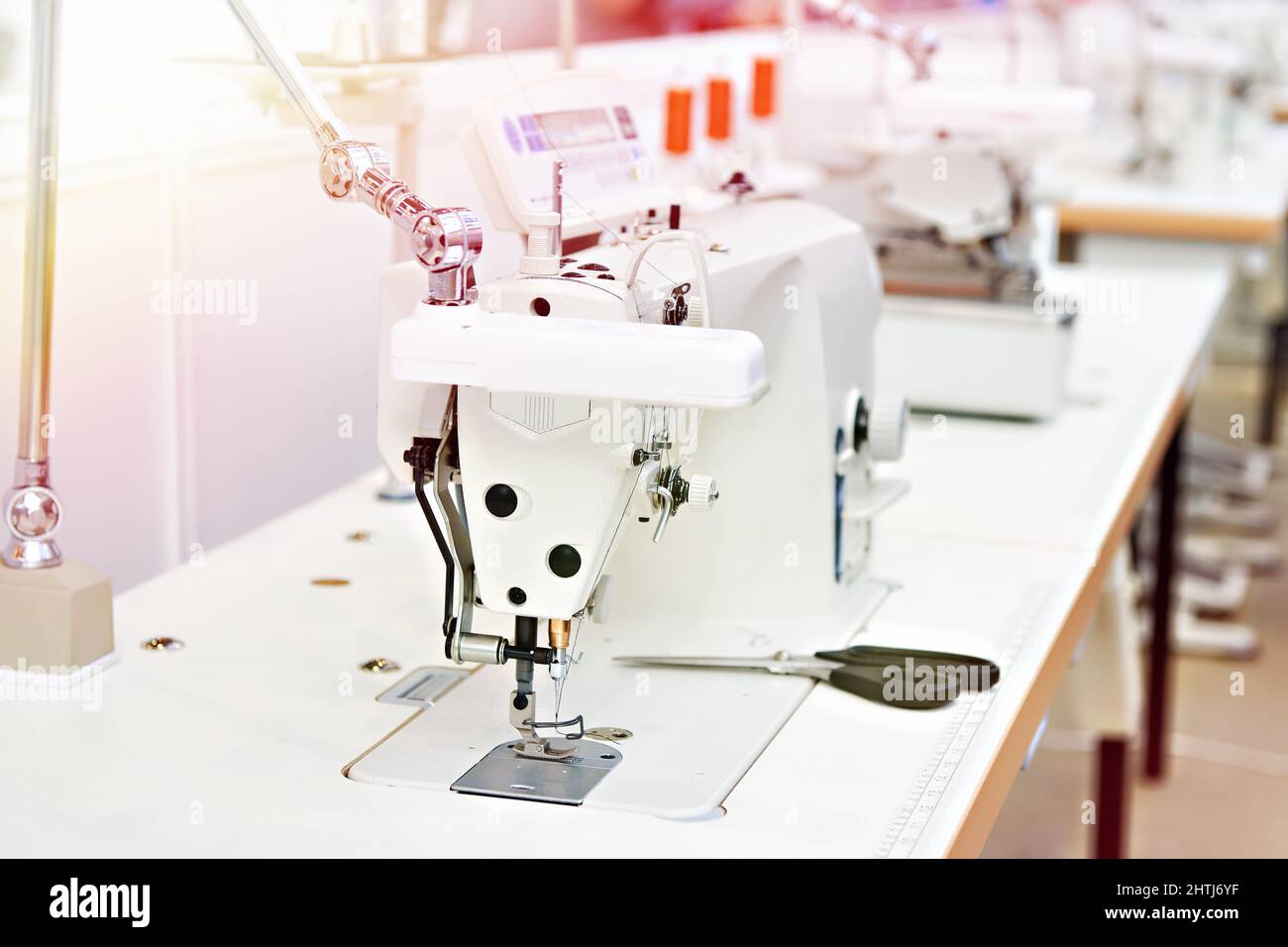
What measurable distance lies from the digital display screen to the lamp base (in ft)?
1.79

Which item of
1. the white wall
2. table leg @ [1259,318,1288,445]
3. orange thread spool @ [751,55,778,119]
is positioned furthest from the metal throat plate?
table leg @ [1259,318,1288,445]

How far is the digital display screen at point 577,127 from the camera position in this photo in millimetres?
1436

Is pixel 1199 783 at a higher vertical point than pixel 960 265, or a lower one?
lower

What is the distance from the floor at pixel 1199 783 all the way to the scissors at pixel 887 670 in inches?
59.4

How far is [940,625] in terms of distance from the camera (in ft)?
5.33

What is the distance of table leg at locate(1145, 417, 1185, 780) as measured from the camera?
3326mm

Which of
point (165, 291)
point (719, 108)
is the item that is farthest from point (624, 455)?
point (719, 108)

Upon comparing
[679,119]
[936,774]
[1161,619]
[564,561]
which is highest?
[679,119]

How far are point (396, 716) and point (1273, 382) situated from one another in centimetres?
460

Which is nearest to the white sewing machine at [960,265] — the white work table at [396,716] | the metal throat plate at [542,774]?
the white work table at [396,716]

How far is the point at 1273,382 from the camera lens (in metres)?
5.39
